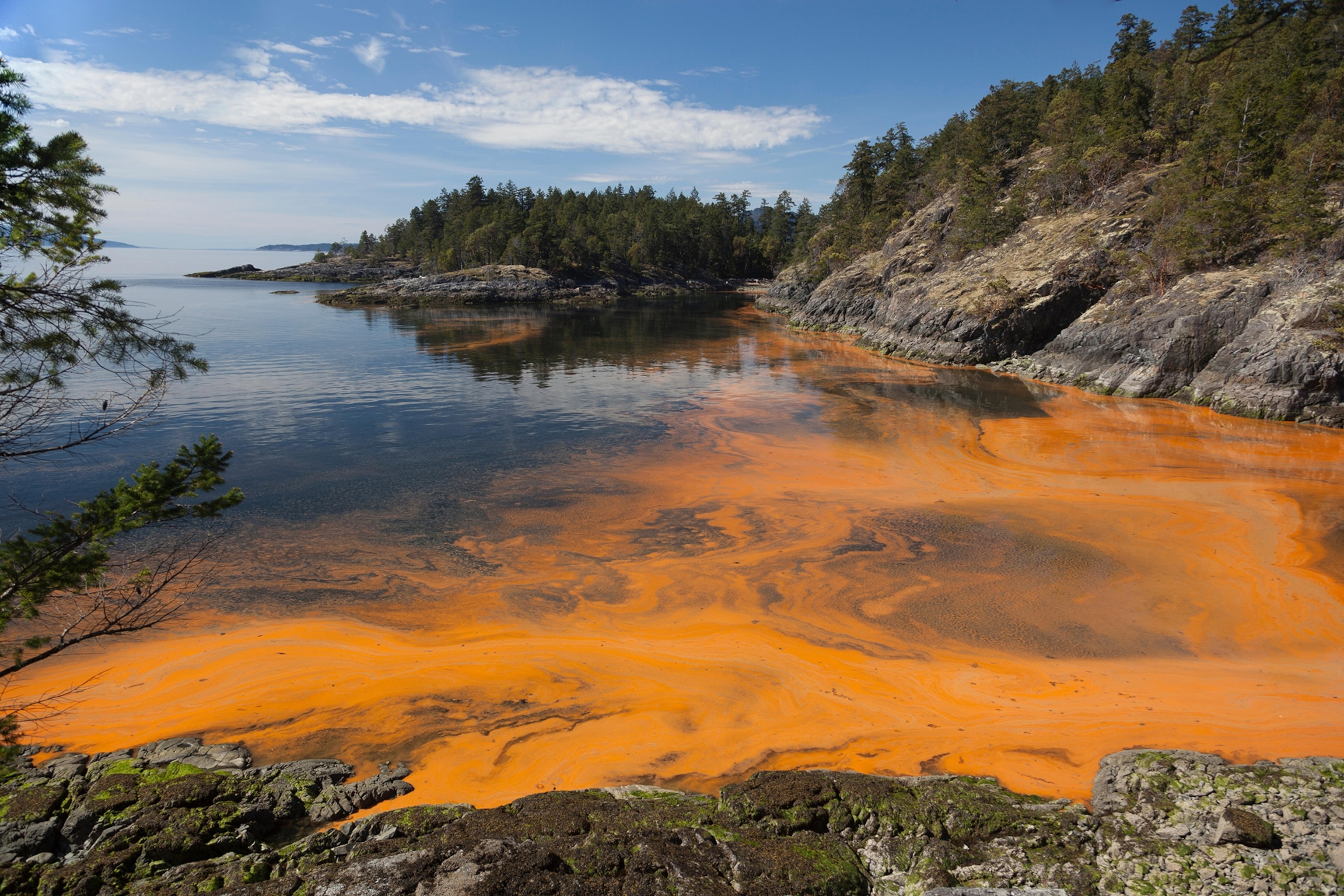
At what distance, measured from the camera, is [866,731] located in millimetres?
8844

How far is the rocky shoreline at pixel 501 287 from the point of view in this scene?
9106 cm

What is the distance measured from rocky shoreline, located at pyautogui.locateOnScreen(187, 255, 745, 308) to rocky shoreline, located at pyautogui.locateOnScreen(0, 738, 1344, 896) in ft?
283

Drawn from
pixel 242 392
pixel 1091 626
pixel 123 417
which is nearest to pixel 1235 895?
pixel 1091 626

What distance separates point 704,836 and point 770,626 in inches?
253

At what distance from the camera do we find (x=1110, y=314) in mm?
36812

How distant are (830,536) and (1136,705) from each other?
7378 millimetres

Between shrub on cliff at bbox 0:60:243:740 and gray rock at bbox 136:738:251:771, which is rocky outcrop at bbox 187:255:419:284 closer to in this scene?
gray rock at bbox 136:738:251:771

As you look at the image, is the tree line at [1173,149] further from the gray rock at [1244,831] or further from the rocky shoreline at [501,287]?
the rocky shoreline at [501,287]

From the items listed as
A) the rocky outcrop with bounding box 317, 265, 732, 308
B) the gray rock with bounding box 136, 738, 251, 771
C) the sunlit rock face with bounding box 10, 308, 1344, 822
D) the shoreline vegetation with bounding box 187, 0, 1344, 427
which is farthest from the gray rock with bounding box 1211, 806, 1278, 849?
the rocky outcrop with bounding box 317, 265, 732, 308

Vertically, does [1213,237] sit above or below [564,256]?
below

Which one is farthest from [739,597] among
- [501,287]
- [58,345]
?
[501,287]

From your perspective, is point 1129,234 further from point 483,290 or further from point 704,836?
point 483,290

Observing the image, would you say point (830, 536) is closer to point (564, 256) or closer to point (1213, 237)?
point (1213, 237)

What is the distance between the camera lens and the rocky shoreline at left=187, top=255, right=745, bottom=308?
91.1m
